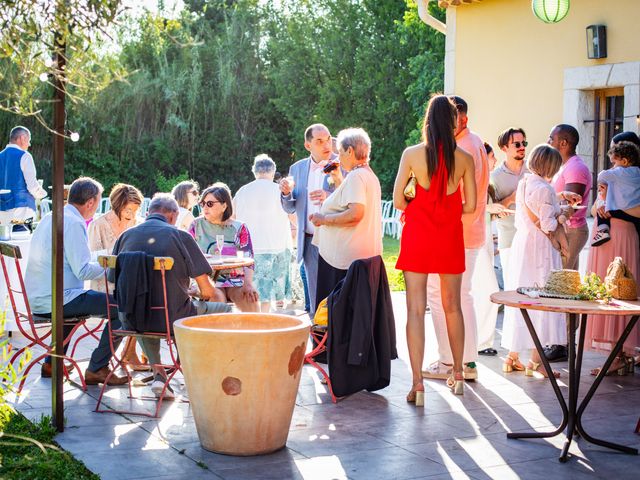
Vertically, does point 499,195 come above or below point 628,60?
below

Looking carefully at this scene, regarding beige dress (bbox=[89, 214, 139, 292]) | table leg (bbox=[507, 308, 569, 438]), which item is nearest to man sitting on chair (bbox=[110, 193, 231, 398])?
beige dress (bbox=[89, 214, 139, 292])

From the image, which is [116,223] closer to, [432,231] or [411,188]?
[411,188]

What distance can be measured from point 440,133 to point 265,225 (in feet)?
12.2

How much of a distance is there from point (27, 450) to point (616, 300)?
3.18m

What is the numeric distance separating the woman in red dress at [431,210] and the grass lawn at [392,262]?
3712mm

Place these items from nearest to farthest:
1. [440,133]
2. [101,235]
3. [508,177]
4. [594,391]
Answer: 1. [594,391]
2. [440,133]
3. [101,235]
4. [508,177]

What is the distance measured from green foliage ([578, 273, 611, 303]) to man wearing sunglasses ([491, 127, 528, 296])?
97.7 inches

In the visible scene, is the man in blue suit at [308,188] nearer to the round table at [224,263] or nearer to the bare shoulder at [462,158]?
the round table at [224,263]

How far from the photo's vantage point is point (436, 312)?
658 cm

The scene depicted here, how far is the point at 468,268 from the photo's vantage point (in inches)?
260

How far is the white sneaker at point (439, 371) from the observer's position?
6.66 metres

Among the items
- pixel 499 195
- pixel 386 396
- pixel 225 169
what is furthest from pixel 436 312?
pixel 225 169

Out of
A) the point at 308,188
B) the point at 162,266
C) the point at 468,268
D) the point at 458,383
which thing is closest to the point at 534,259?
the point at 468,268

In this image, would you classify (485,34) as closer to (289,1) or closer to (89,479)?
(89,479)
